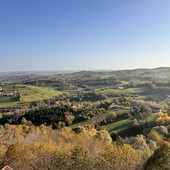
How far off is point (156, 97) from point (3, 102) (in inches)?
3457

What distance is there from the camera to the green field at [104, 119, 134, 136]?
8376 centimetres

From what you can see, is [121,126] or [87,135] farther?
[121,126]

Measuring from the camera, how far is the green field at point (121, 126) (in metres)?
83.8

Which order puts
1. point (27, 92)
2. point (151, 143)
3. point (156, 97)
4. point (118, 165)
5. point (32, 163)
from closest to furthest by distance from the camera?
1. point (118, 165)
2. point (32, 163)
3. point (151, 143)
4. point (156, 97)
5. point (27, 92)

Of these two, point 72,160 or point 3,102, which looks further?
point 3,102

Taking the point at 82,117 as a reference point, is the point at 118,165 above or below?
above

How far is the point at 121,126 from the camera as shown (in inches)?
3588

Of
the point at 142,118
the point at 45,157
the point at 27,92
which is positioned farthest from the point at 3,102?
the point at 45,157

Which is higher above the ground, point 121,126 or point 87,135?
point 87,135

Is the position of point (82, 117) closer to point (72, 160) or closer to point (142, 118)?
point (142, 118)

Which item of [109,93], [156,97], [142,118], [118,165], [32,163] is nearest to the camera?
[118,165]

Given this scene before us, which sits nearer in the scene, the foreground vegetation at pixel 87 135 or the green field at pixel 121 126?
the foreground vegetation at pixel 87 135

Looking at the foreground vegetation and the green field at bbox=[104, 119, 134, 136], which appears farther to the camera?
the green field at bbox=[104, 119, 134, 136]

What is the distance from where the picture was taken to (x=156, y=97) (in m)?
167
